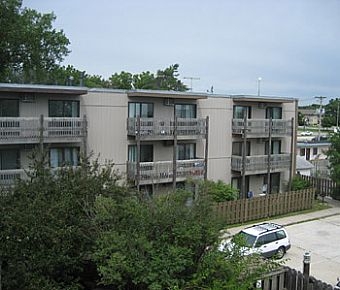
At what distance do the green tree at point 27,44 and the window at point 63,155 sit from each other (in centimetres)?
1056

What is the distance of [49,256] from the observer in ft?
35.8

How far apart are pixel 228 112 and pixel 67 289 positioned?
70.7 feet

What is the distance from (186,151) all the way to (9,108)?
1168cm

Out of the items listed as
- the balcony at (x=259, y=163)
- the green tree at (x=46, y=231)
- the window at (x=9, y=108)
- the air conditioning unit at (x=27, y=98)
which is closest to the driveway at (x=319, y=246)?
the balcony at (x=259, y=163)

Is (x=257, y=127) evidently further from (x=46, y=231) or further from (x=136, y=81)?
(x=136, y=81)

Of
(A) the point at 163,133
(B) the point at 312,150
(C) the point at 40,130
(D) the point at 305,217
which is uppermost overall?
(C) the point at 40,130

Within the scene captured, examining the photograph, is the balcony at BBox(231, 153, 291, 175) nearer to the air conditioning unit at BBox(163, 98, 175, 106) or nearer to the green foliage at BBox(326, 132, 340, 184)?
the green foliage at BBox(326, 132, 340, 184)

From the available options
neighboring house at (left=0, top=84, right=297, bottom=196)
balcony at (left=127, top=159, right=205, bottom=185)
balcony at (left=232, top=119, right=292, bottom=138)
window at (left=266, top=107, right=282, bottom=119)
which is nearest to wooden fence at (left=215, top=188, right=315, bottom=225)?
neighboring house at (left=0, top=84, right=297, bottom=196)

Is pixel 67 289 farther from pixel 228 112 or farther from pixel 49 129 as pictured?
pixel 228 112

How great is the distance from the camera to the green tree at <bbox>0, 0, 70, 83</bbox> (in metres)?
33.7

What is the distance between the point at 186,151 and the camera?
29.5 meters

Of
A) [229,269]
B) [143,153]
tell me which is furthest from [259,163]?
[229,269]

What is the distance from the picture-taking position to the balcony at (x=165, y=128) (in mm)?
25984

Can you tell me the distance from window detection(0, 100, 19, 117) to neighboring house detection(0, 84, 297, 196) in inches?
2.8
